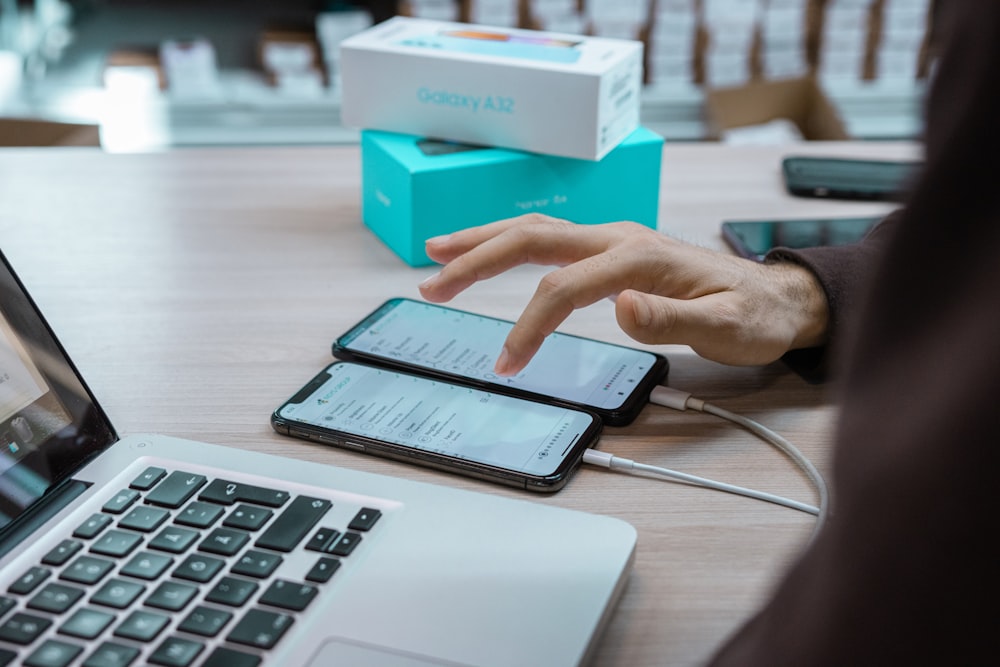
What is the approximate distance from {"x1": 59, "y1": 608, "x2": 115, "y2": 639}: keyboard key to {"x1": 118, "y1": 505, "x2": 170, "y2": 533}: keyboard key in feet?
0.19

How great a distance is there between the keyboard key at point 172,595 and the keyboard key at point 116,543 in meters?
0.03

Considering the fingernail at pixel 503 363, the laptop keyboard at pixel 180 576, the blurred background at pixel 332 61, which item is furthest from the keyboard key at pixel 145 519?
the blurred background at pixel 332 61

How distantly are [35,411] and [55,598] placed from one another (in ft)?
0.44

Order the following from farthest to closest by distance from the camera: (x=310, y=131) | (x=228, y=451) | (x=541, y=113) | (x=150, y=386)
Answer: (x=310, y=131) → (x=541, y=113) → (x=150, y=386) → (x=228, y=451)

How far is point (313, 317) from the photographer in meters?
0.76

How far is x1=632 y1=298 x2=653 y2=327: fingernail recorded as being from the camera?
1.95 ft

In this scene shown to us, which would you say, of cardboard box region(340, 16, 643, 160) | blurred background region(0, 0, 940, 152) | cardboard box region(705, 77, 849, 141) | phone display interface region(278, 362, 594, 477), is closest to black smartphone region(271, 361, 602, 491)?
phone display interface region(278, 362, 594, 477)

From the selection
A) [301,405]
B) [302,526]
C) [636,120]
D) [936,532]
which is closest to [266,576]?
[302,526]

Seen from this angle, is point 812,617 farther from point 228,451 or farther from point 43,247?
point 43,247

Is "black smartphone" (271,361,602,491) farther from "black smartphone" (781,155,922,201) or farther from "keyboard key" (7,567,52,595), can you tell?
"black smartphone" (781,155,922,201)

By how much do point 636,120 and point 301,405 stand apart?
1.62 feet

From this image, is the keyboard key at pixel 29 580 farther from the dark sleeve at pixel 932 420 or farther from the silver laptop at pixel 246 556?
the dark sleeve at pixel 932 420

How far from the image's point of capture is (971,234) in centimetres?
24

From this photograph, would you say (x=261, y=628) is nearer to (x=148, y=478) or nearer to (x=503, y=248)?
(x=148, y=478)
